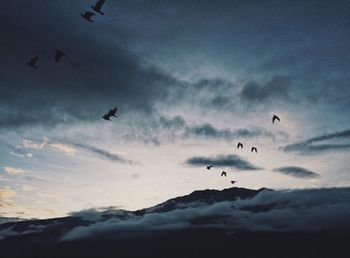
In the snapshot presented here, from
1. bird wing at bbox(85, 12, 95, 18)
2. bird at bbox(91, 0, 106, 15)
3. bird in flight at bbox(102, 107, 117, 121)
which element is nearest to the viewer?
bird at bbox(91, 0, 106, 15)

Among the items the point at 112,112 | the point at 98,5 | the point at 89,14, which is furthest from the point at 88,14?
the point at 112,112

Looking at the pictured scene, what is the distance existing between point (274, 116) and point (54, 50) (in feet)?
95.0

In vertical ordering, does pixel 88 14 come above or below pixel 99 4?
above

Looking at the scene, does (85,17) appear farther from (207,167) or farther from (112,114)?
(207,167)

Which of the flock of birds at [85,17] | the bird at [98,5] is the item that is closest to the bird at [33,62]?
the flock of birds at [85,17]

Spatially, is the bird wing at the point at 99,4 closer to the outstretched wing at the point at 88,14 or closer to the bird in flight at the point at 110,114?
the outstretched wing at the point at 88,14

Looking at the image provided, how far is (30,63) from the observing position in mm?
39562

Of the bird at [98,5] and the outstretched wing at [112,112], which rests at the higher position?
the bird at [98,5]

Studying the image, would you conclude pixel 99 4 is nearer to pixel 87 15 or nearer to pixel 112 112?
pixel 87 15

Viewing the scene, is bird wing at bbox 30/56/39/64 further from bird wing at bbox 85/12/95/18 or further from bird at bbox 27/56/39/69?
bird wing at bbox 85/12/95/18

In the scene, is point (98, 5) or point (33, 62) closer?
point (98, 5)

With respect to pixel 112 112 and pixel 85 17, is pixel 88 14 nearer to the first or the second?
pixel 85 17

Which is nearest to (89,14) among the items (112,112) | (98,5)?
(98,5)

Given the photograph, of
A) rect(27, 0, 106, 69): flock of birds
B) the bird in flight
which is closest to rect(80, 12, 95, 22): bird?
rect(27, 0, 106, 69): flock of birds
